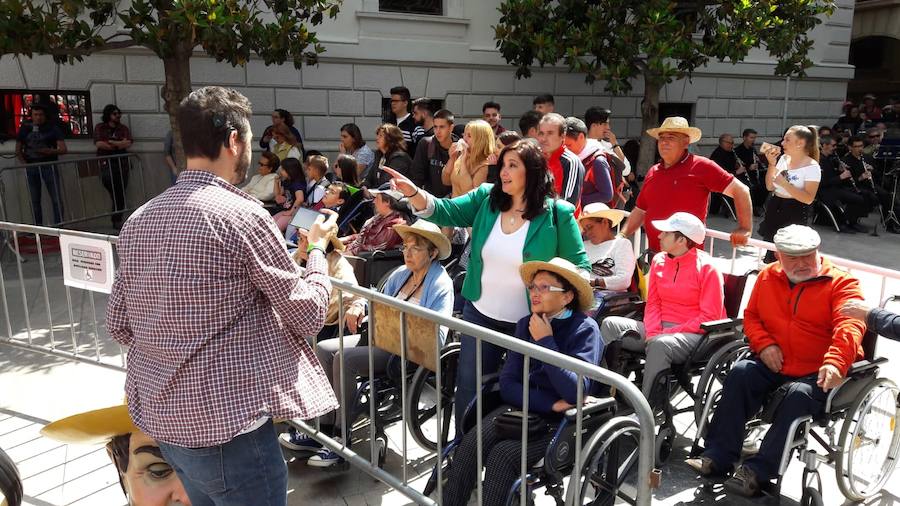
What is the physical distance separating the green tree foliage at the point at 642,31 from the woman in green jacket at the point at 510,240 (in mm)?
8853

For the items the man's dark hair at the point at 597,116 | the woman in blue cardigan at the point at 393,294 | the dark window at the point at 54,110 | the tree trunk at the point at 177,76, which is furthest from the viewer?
the dark window at the point at 54,110

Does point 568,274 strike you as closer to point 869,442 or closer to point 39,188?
point 869,442

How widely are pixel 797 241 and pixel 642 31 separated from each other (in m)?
8.99

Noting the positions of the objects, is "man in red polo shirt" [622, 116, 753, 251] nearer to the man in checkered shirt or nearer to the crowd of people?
the crowd of people

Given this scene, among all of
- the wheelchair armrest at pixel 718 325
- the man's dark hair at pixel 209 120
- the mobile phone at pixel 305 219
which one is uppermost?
the man's dark hair at pixel 209 120

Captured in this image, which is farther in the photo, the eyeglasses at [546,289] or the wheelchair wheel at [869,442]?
the wheelchair wheel at [869,442]

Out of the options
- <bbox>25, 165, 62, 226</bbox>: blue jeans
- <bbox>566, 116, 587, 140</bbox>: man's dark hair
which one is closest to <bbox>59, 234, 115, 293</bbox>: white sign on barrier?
<bbox>566, 116, 587, 140</bbox>: man's dark hair

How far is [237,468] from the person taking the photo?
2258 mm

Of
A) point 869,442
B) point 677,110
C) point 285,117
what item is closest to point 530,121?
point 869,442

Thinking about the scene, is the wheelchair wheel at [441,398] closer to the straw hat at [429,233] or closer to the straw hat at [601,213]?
the straw hat at [429,233]

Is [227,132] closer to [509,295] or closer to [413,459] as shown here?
[509,295]

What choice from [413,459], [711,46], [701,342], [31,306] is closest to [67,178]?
[31,306]

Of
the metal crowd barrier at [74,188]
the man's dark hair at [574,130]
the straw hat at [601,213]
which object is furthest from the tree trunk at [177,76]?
the straw hat at [601,213]

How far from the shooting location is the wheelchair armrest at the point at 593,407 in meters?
3.09
